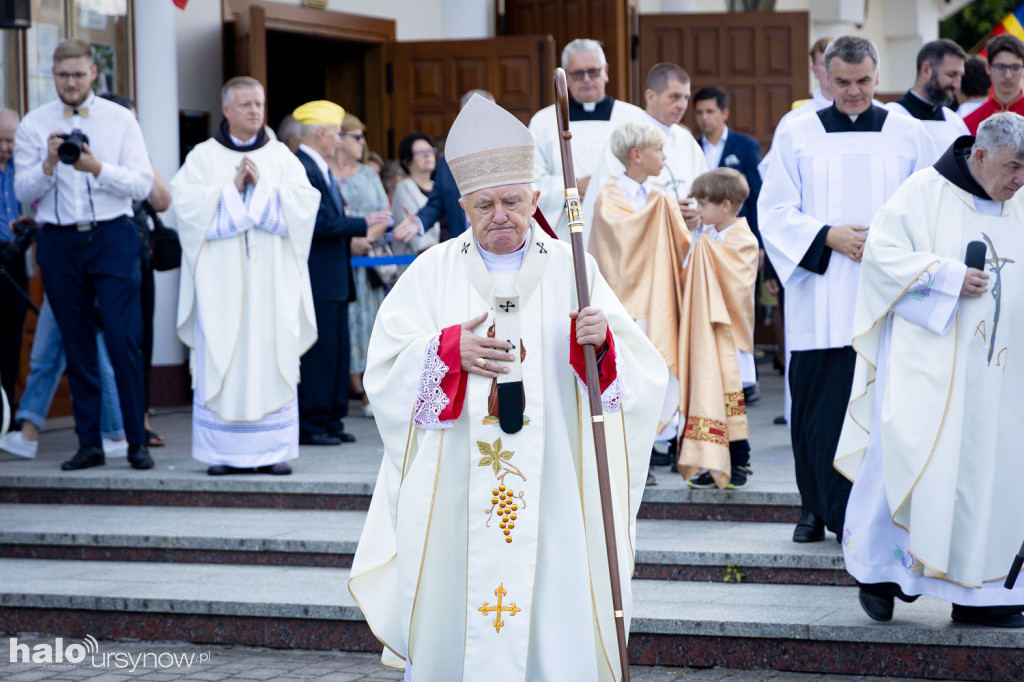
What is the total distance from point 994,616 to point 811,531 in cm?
117

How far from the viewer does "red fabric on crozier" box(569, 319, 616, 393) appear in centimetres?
398

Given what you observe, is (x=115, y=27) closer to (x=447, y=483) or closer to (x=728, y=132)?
(x=728, y=132)

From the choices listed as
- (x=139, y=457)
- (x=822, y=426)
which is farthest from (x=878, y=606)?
(x=139, y=457)

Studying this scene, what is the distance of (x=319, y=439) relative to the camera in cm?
875

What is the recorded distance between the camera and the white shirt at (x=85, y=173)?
7.76 m

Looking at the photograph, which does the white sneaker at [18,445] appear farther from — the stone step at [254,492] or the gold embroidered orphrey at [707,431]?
the gold embroidered orphrey at [707,431]

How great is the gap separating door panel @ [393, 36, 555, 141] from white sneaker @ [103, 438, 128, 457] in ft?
14.8

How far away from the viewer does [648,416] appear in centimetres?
418

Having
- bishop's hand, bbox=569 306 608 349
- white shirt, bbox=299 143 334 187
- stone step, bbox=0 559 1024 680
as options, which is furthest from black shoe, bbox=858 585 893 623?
white shirt, bbox=299 143 334 187

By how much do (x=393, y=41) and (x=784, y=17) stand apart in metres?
3.47

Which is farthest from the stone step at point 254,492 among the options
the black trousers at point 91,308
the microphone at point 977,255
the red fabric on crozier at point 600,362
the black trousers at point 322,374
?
the red fabric on crozier at point 600,362

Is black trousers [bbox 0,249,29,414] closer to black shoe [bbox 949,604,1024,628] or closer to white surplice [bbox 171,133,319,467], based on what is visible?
white surplice [bbox 171,133,319,467]

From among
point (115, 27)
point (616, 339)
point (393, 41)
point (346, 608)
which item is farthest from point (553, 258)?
point (393, 41)

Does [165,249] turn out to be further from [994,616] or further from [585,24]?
[994,616]
